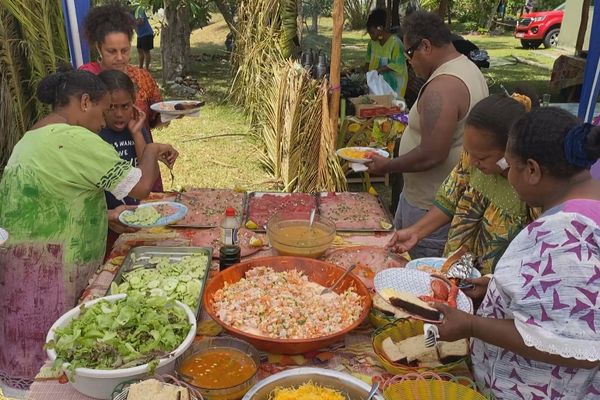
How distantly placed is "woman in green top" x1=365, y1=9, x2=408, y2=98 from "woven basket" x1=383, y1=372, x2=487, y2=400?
19.6ft

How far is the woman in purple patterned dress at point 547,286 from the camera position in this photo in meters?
1.36

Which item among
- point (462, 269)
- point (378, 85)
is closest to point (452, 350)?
point (462, 269)

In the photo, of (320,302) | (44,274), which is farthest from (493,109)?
(44,274)

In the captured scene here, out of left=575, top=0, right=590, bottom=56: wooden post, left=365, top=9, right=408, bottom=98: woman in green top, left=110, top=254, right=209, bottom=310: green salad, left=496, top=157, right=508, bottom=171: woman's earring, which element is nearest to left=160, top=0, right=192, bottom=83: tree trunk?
left=365, top=9, right=408, bottom=98: woman in green top

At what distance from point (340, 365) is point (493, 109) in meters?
Result: 1.24

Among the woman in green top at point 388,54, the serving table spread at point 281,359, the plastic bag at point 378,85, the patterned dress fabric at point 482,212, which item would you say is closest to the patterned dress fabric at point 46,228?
the serving table spread at point 281,359

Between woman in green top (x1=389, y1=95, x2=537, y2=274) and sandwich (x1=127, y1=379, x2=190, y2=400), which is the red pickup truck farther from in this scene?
sandwich (x1=127, y1=379, x2=190, y2=400)

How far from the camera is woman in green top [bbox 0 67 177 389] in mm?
2364

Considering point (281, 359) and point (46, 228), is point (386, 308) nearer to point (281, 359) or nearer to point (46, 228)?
point (281, 359)

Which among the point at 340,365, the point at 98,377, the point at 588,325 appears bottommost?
the point at 340,365

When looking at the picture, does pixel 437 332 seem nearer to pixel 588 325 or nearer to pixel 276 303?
pixel 588 325

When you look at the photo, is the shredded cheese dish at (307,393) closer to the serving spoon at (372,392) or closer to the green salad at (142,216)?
the serving spoon at (372,392)

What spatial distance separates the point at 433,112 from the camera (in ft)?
10.2

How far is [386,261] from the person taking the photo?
267cm
